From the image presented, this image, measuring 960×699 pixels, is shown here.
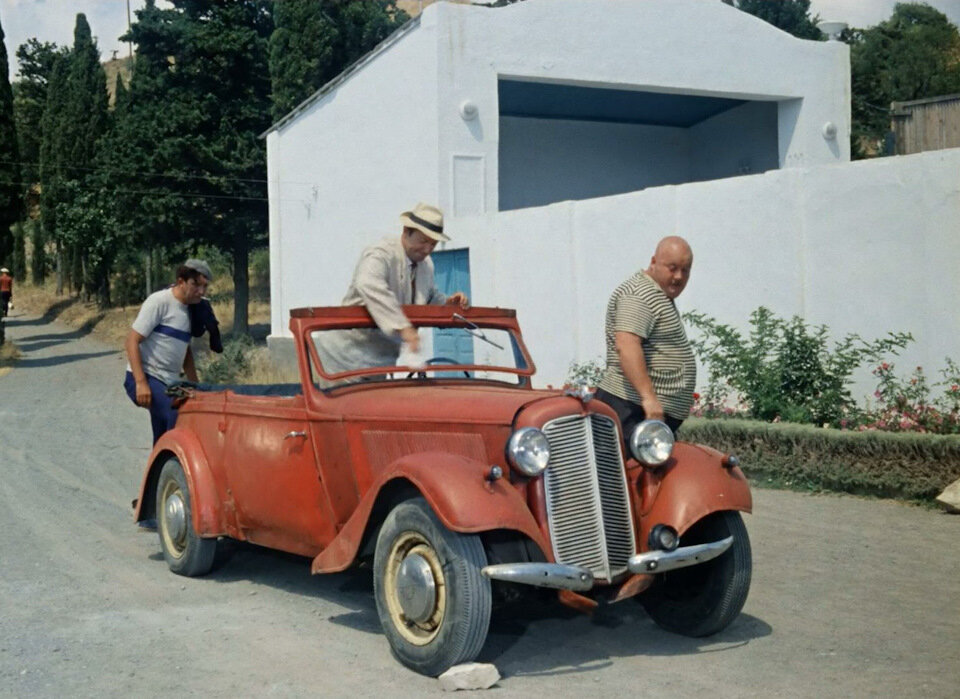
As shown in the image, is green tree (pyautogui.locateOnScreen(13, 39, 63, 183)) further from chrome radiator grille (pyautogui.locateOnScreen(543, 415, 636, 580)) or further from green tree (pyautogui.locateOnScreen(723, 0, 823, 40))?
chrome radiator grille (pyautogui.locateOnScreen(543, 415, 636, 580))

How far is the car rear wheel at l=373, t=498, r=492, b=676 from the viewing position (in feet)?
16.3

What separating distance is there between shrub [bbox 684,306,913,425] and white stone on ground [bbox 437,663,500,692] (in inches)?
255

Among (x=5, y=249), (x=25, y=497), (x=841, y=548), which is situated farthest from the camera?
(x=5, y=249)

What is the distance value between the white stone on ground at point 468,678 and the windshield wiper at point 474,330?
91.2 inches

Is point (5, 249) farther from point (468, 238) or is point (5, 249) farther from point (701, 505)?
point (701, 505)

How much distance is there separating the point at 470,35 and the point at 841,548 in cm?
1319

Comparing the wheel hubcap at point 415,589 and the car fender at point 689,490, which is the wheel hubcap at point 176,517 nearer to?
the wheel hubcap at point 415,589

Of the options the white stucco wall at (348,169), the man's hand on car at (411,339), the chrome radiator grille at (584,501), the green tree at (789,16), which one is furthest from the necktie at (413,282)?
the green tree at (789,16)

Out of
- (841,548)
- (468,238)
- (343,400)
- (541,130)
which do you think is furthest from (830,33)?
(343,400)

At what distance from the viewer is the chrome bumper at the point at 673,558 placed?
5211 millimetres

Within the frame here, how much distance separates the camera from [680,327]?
6.56 m

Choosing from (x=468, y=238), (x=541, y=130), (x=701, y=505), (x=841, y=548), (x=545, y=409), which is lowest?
(x=841, y=548)

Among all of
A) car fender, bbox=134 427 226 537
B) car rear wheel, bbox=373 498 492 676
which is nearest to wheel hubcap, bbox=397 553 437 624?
car rear wheel, bbox=373 498 492 676

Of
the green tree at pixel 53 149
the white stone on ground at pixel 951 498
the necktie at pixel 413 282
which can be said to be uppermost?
the green tree at pixel 53 149
